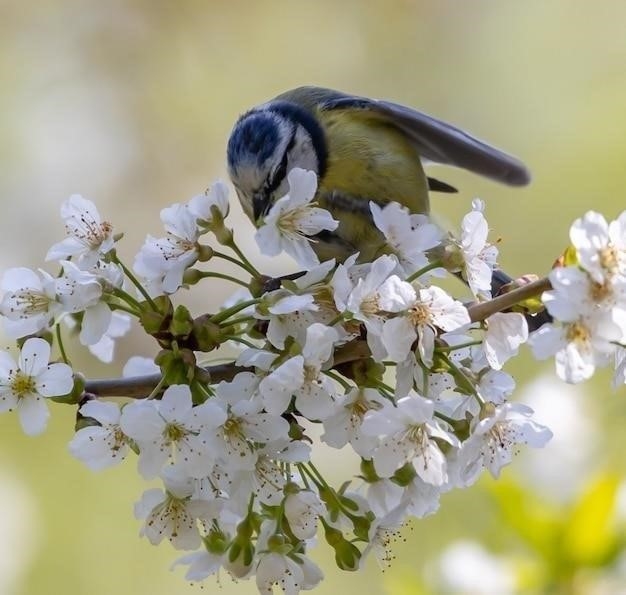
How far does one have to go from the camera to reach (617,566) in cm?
185

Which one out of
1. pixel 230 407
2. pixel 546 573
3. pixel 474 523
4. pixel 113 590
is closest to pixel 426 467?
pixel 230 407

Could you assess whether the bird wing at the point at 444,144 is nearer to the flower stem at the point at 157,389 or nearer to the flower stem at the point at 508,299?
the flower stem at the point at 508,299

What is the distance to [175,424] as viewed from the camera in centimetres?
140

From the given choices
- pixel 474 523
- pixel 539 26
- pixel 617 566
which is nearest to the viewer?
pixel 617 566

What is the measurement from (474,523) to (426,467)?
2.05 meters

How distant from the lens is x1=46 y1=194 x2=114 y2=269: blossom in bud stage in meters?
1.61

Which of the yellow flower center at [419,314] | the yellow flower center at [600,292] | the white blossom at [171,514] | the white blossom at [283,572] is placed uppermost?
the yellow flower center at [600,292]

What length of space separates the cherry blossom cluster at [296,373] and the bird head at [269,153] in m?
0.82

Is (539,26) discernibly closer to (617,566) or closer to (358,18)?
(358,18)

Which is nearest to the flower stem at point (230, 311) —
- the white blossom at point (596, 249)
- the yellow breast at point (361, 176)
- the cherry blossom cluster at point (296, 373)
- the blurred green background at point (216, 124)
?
the cherry blossom cluster at point (296, 373)

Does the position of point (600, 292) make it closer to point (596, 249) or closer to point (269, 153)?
point (596, 249)

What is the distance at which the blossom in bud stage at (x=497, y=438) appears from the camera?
149cm

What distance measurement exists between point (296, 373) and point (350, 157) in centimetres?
142

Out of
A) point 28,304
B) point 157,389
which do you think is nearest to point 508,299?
point 157,389
